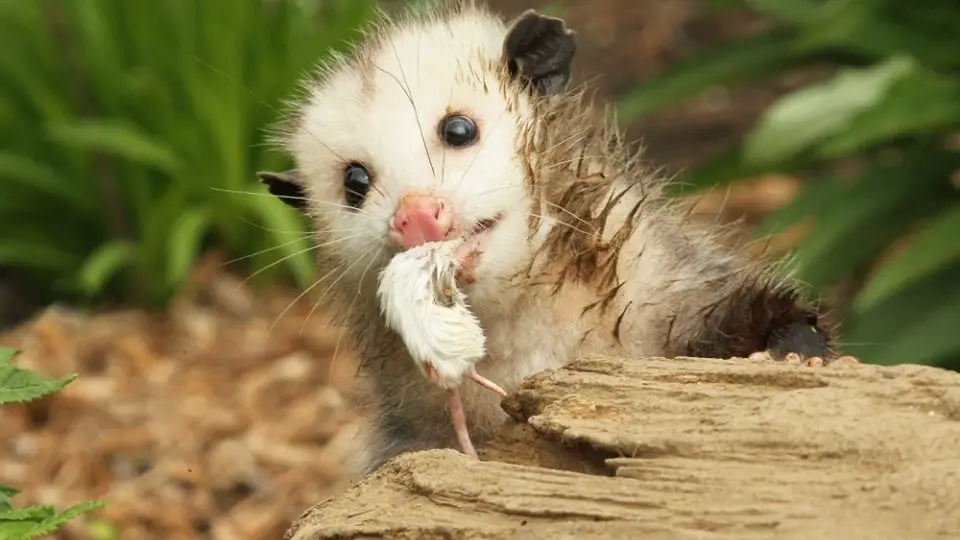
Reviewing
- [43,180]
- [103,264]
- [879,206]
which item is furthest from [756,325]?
[43,180]

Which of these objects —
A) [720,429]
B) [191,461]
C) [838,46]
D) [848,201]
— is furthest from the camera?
[838,46]

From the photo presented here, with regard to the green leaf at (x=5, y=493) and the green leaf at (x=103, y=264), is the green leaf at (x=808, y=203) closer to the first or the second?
the green leaf at (x=103, y=264)

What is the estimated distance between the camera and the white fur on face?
2246mm

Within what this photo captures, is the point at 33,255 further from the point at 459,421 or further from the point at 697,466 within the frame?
the point at 697,466

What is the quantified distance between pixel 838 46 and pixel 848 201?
731 millimetres

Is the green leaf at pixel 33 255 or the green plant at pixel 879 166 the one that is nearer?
the green plant at pixel 879 166

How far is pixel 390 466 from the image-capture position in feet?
6.45

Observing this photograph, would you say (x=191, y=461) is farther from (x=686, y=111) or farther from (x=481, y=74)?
(x=686, y=111)

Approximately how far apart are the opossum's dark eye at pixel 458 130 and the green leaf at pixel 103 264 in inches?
102

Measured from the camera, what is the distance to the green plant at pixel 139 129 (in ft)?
16.0

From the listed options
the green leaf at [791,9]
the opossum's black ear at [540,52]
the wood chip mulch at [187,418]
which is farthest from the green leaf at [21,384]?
the green leaf at [791,9]

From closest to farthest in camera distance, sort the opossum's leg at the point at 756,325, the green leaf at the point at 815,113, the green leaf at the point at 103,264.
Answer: the opossum's leg at the point at 756,325 → the green leaf at the point at 815,113 → the green leaf at the point at 103,264

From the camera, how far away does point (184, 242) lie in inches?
184

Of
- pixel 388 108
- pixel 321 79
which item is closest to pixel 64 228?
pixel 321 79
